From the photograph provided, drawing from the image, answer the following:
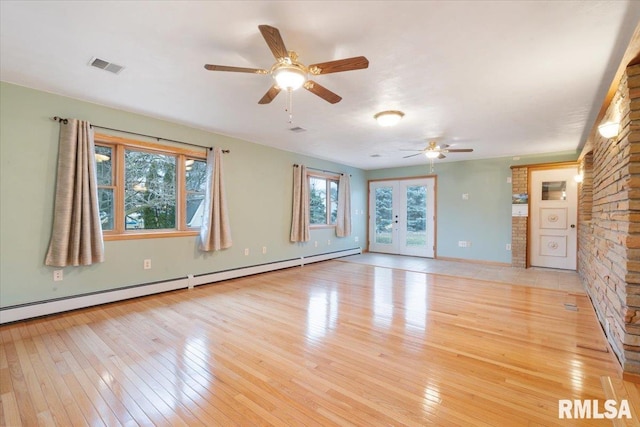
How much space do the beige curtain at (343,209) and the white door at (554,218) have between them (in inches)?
157

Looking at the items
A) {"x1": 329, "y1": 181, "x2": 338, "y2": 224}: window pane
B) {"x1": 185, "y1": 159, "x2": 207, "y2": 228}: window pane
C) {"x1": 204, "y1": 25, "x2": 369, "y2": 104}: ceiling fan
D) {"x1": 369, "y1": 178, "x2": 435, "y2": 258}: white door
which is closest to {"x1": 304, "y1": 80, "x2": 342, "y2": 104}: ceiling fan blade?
{"x1": 204, "y1": 25, "x2": 369, "y2": 104}: ceiling fan

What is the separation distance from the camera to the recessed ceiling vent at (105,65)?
8.22 feet

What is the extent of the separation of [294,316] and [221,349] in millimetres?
956

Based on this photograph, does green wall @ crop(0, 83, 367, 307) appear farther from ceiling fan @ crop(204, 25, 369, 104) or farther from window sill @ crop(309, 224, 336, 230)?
ceiling fan @ crop(204, 25, 369, 104)

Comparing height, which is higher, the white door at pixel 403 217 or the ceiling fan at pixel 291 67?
the ceiling fan at pixel 291 67

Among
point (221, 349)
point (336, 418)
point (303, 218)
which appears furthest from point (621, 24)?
point (303, 218)

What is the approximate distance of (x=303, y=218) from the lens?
6145mm

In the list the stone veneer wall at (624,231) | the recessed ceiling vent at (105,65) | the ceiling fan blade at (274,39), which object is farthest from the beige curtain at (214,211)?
the stone veneer wall at (624,231)

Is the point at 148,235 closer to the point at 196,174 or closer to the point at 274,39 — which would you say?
the point at 196,174

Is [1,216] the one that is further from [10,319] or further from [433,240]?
[433,240]

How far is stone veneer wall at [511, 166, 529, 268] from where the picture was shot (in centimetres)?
596

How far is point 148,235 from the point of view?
3.97 m

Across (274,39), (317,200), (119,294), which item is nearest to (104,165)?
(119,294)

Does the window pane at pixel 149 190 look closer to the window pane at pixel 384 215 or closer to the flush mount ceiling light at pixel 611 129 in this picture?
the flush mount ceiling light at pixel 611 129
